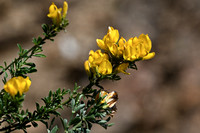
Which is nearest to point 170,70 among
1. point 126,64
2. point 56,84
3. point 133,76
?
point 133,76

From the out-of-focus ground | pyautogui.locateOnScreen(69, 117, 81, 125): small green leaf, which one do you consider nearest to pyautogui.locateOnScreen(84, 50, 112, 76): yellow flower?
pyautogui.locateOnScreen(69, 117, 81, 125): small green leaf

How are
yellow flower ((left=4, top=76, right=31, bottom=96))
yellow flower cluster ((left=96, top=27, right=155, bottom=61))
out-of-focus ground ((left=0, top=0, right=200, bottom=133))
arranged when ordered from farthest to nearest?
1. out-of-focus ground ((left=0, top=0, right=200, bottom=133))
2. yellow flower cluster ((left=96, top=27, right=155, bottom=61))
3. yellow flower ((left=4, top=76, right=31, bottom=96))

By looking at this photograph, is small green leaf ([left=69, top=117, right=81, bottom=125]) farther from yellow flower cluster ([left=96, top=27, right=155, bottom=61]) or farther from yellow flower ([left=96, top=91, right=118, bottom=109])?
yellow flower cluster ([left=96, top=27, right=155, bottom=61])

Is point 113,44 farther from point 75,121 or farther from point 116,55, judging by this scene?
point 75,121

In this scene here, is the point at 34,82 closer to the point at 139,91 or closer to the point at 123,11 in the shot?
the point at 139,91

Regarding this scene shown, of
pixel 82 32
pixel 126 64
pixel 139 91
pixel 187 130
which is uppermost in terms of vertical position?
pixel 82 32

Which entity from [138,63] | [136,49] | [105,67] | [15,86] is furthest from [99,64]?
[138,63]

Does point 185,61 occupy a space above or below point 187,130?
above
